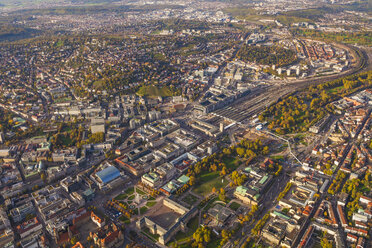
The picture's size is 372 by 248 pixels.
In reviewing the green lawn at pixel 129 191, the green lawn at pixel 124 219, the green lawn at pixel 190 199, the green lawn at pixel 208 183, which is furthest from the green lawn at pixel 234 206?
the green lawn at pixel 129 191

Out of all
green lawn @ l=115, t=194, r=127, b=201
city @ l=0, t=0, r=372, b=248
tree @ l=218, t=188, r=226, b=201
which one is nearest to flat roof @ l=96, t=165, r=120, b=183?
city @ l=0, t=0, r=372, b=248

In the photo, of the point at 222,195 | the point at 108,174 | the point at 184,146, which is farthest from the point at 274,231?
the point at 108,174

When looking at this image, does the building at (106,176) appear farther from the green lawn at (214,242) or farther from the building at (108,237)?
the green lawn at (214,242)

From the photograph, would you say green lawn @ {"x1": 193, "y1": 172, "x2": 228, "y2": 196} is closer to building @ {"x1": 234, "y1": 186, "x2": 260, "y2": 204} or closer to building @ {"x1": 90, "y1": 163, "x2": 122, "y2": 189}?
building @ {"x1": 234, "y1": 186, "x2": 260, "y2": 204}

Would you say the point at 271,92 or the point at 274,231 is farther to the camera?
the point at 271,92

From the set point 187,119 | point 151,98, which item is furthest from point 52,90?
point 187,119

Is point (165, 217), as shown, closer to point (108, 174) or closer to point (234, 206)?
point (234, 206)
